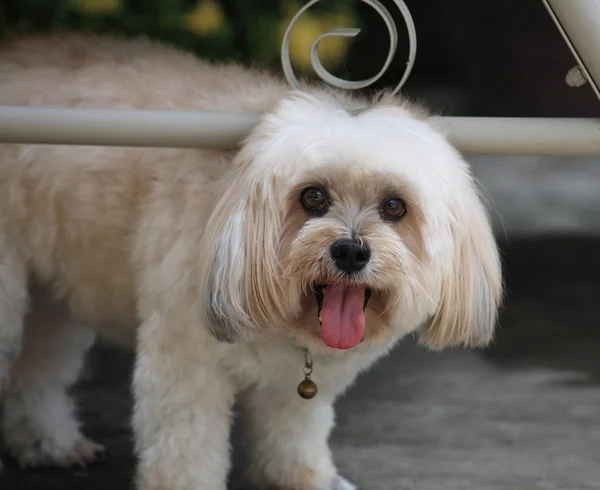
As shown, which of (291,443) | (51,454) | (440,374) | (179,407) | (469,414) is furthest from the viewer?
(440,374)

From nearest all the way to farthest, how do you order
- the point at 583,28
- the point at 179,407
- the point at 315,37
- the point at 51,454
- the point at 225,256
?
the point at 583,28, the point at 225,256, the point at 179,407, the point at 315,37, the point at 51,454

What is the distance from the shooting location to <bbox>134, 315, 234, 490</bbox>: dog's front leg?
203 cm

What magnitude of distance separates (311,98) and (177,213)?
40 centimetres

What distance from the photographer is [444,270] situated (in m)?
1.84

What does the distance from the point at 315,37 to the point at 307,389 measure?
975mm

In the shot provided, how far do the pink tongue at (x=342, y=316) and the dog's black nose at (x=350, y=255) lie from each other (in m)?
0.08

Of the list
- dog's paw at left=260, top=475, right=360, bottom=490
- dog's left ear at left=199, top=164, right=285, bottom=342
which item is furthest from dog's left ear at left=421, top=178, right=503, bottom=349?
dog's paw at left=260, top=475, right=360, bottom=490

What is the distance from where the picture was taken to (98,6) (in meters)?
2.54

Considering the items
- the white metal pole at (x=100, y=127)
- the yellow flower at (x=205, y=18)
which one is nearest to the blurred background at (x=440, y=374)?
the yellow flower at (x=205, y=18)

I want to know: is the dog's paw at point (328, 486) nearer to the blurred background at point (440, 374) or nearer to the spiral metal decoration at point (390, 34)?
the blurred background at point (440, 374)

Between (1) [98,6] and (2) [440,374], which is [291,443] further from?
(1) [98,6]

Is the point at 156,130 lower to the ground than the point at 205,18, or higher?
lower

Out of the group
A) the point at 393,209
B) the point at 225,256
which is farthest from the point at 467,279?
the point at 225,256

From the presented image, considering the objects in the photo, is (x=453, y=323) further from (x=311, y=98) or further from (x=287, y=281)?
(x=311, y=98)
